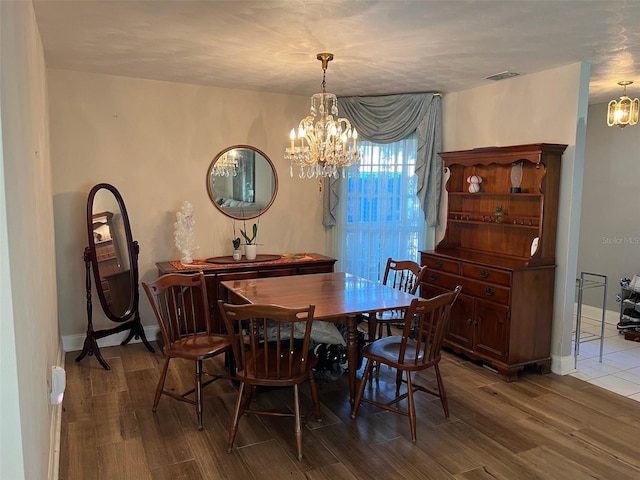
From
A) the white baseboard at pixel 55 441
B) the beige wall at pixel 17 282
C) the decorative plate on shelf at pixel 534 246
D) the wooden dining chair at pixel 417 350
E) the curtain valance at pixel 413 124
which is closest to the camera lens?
the beige wall at pixel 17 282

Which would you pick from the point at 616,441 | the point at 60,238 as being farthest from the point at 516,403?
the point at 60,238

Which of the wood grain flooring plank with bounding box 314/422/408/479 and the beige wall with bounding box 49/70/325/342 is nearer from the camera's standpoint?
the wood grain flooring plank with bounding box 314/422/408/479

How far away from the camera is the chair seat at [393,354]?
2.83 metres

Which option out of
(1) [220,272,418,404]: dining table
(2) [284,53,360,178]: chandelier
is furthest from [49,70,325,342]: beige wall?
(2) [284,53,360,178]: chandelier

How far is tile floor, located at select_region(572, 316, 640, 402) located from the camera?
3.69 metres

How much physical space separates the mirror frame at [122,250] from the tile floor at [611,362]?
3.77 m

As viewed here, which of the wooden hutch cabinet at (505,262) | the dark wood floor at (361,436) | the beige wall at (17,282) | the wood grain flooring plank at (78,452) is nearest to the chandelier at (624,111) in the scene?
the wooden hutch cabinet at (505,262)

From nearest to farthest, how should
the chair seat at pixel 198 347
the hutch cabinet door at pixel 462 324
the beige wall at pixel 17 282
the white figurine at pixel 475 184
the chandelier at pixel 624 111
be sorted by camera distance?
the beige wall at pixel 17 282, the chair seat at pixel 198 347, the hutch cabinet door at pixel 462 324, the chandelier at pixel 624 111, the white figurine at pixel 475 184

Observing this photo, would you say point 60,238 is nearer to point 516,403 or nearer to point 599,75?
point 516,403

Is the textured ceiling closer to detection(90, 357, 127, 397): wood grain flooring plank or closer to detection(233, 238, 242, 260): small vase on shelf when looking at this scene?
detection(233, 238, 242, 260): small vase on shelf

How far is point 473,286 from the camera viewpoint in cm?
400

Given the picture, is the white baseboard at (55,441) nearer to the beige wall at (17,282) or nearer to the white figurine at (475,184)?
the beige wall at (17,282)

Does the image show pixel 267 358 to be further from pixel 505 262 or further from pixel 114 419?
pixel 505 262

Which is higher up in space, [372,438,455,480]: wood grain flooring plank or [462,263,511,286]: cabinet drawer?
[462,263,511,286]: cabinet drawer
